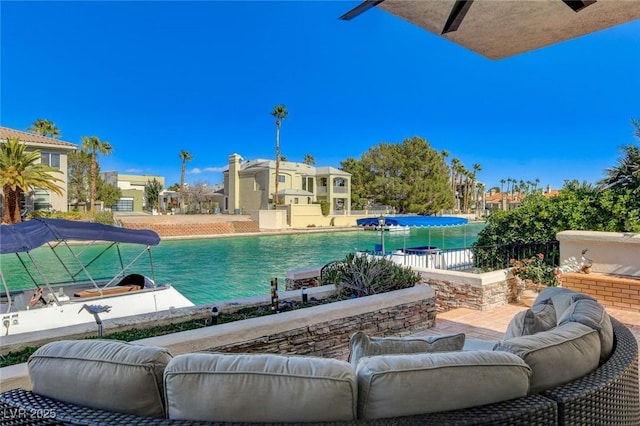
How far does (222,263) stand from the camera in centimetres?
1614

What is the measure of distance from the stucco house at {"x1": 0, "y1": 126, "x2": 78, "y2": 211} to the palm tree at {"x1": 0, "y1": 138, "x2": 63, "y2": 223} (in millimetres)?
1930

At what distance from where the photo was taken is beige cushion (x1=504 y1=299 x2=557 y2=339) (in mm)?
2059

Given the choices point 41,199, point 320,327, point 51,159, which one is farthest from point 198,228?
point 320,327

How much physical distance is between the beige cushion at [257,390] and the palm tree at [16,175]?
2548cm

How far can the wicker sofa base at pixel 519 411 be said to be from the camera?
1191mm

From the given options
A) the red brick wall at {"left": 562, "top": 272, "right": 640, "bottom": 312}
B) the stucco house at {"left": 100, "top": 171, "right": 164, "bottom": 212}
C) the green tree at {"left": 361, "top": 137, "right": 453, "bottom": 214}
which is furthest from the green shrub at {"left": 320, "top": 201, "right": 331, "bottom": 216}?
the red brick wall at {"left": 562, "top": 272, "right": 640, "bottom": 312}

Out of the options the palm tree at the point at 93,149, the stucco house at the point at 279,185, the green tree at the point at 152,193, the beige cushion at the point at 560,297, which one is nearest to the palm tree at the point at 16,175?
the palm tree at the point at 93,149

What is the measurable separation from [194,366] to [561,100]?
91.1 ft

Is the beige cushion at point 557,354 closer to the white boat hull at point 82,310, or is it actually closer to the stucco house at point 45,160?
the white boat hull at point 82,310

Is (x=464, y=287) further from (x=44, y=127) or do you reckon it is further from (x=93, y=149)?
(x=44, y=127)

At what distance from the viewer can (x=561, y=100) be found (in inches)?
912

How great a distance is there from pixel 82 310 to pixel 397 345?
5.81 meters

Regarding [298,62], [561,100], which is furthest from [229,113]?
[561,100]

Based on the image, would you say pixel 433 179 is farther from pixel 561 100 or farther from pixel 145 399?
pixel 145 399
